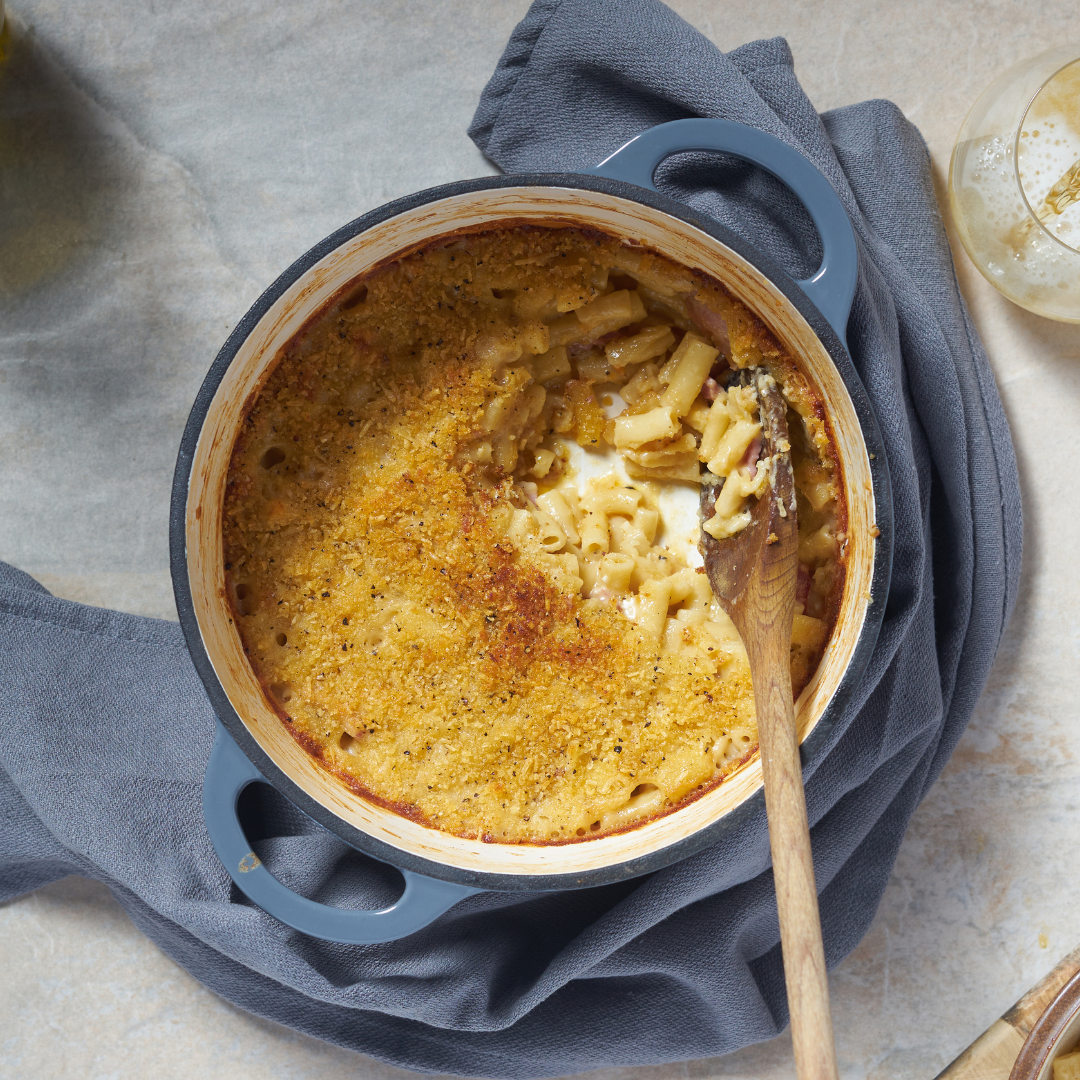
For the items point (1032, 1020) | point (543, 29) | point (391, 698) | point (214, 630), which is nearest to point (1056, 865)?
point (1032, 1020)

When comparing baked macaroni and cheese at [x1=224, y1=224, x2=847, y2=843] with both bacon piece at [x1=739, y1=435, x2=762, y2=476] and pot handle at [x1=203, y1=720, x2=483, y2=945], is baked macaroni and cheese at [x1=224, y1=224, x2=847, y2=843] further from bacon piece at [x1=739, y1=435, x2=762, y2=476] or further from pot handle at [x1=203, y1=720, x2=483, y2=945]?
pot handle at [x1=203, y1=720, x2=483, y2=945]

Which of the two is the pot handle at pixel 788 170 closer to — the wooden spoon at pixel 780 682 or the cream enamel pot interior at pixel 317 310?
the cream enamel pot interior at pixel 317 310

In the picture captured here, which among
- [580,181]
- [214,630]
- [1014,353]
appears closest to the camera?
[580,181]

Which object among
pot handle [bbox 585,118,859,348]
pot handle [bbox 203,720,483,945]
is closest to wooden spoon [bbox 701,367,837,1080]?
pot handle [bbox 585,118,859,348]

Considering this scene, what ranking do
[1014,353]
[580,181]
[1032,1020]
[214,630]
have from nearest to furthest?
[580,181] < [214,630] < [1032,1020] < [1014,353]

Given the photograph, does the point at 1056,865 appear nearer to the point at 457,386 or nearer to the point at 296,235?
the point at 457,386

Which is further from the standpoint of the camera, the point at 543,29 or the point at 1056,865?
the point at 1056,865

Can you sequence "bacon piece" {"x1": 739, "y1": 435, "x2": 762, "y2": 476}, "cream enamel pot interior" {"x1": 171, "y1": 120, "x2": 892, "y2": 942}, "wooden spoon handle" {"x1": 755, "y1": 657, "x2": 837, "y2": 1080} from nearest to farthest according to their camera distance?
1. "wooden spoon handle" {"x1": 755, "y1": 657, "x2": 837, "y2": 1080}
2. "cream enamel pot interior" {"x1": 171, "y1": 120, "x2": 892, "y2": 942}
3. "bacon piece" {"x1": 739, "y1": 435, "x2": 762, "y2": 476}
